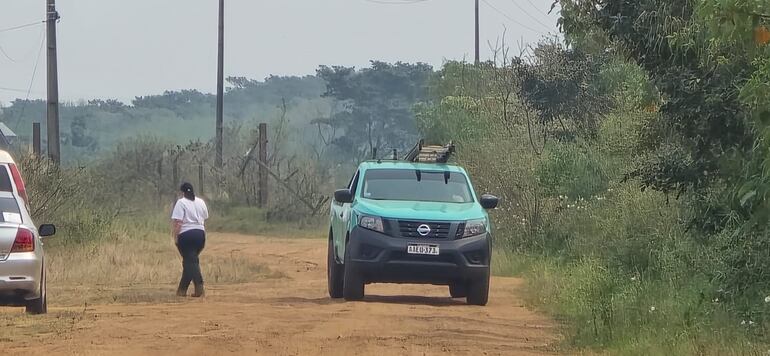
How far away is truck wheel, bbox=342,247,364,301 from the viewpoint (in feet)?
55.6

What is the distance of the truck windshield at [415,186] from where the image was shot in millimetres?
18250

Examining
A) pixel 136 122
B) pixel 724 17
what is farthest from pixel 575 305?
pixel 136 122

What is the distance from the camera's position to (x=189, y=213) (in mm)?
19125

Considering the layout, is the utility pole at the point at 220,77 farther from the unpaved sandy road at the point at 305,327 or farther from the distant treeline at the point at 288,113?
the unpaved sandy road at the point at 305,327

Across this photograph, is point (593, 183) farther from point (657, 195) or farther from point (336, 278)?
point (336, 278)

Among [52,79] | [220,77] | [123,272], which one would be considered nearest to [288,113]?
[220,77]

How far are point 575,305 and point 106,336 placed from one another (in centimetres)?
551

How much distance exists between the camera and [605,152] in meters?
25.0

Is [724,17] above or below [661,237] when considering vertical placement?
above

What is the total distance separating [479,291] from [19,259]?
5.75m

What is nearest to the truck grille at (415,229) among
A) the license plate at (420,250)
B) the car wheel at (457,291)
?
the license plate at (420,250)

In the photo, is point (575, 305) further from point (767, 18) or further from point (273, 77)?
point (273, 77)

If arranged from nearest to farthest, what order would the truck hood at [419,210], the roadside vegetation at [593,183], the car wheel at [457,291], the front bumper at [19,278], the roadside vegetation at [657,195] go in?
the roadside vegetation at [657,195], the roadside vegetation at [593,183], the front bumper at [19,278], the truck hood at [419,210], the car wheel at [457,291]

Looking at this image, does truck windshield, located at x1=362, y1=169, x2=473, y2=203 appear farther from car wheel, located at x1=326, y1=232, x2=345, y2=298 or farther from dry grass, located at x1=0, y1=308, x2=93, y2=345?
dry grass, located at x1=0, y1=308, x2=93, y2=345
